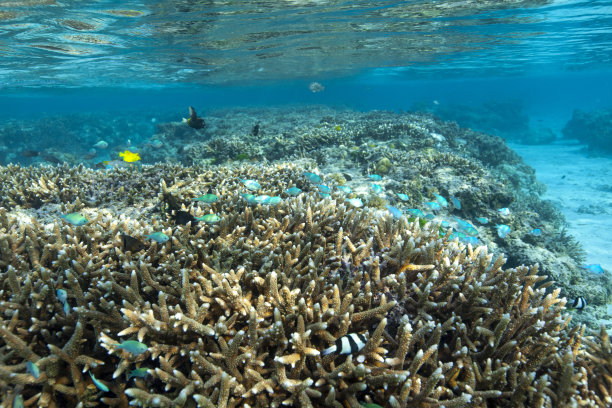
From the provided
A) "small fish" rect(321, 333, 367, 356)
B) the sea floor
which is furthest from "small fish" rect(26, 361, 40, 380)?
the sea floor

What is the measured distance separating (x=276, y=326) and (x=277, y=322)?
0.06 m

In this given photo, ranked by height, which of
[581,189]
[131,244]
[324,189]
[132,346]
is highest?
[131,244]

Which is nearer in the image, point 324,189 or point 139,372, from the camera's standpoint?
point 139,372

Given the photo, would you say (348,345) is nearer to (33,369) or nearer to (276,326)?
(276,326)

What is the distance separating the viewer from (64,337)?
9.93 feet

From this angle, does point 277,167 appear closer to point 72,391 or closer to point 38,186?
point 38,186

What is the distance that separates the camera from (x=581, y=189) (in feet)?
61.6

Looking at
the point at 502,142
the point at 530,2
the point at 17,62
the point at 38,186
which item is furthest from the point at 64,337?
the point at 17,62

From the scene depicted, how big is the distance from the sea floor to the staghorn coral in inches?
365

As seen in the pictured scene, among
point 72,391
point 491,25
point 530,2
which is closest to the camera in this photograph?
point 72,391

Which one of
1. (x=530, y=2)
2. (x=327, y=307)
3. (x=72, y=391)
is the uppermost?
(x=530, y=2)

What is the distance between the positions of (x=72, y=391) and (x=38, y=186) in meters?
5.96

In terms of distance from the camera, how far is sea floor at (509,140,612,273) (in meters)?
11.6

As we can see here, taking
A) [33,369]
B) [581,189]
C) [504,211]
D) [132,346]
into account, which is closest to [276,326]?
[132,346]
